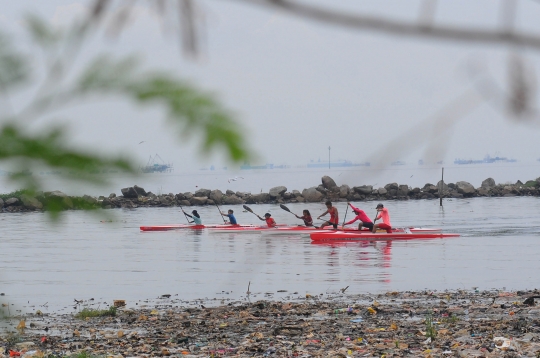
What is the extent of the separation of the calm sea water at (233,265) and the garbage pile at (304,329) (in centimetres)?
99

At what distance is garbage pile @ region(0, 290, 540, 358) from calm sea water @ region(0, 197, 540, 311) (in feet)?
3.24

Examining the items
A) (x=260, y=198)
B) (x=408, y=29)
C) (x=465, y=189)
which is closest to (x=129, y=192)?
(x=260, y=198)

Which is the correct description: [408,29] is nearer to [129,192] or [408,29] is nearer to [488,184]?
[129,192]

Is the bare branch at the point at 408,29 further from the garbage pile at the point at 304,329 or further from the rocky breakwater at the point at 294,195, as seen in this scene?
the rocky breakwater at the point at 294,195

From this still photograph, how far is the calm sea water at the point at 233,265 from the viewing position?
17070 mm

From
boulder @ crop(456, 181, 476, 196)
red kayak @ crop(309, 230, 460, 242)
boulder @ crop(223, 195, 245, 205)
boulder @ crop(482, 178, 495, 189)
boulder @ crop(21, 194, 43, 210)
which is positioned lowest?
red kayak @ crop(309, 230, 460, 242)

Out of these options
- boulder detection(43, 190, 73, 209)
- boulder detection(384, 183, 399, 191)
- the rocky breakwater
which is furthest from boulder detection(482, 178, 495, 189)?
boulder detection(43, 190, 73, 209)

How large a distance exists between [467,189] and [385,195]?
800 cm

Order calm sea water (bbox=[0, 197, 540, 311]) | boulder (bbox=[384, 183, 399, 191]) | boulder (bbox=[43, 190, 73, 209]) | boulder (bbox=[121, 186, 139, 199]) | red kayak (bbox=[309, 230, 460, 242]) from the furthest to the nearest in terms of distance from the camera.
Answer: boulder (bbox=[384, 183, 399, 191]), red kayak (bbox=[309, 230, 460, 242]), calm sea water (bbox=[0, 197, 540, 311]), boulder (bbox=[121, 186, 139, 199]), boulder (bbox=[43, 190, 73, 209])

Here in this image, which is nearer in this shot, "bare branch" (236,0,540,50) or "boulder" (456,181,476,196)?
"bare branch" (236,0,540,50)

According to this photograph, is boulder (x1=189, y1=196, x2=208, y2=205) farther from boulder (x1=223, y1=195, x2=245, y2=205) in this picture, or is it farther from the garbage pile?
the garbage pile

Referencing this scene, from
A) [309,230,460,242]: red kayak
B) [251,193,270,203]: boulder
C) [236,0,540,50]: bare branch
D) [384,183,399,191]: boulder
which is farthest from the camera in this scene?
[384,183,399,191]: boulder

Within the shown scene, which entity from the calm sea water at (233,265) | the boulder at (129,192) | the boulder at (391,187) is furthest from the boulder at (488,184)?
the calm sea water at (233,265)

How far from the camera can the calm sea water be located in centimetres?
1707
